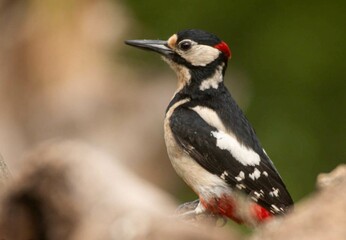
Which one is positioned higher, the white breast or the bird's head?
the bird's head

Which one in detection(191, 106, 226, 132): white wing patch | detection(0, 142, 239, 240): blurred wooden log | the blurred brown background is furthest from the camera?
the blurred brown background

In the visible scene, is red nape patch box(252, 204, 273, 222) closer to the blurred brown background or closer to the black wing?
the black wing

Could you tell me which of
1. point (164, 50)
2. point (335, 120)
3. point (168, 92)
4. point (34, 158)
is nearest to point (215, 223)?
point (164, 50)

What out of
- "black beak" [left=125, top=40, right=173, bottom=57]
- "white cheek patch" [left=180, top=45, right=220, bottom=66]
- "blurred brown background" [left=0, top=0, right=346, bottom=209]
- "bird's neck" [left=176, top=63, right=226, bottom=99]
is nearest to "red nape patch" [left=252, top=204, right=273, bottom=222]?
"bird's neck" [left=176, top=63, right=226, bottom=99]

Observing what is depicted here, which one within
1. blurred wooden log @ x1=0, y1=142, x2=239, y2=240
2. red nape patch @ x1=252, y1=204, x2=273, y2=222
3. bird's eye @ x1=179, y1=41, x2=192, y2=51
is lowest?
red nape patch @ x1=252, y1=204, x2=273, y2=222

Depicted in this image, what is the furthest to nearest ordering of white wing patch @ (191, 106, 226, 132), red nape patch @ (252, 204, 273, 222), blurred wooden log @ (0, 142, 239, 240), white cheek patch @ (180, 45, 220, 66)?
1. white cheek patch @ (180, 45, 220, 66)
2. white wing patch @ (191, 106, 226, 132)
3. red nape patch @ (252, 204, 273, 222)
4. blurred wooden log @ (0, 142, 239, 240)

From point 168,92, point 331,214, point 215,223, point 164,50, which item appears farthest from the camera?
point 168,92

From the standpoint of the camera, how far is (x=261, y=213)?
Answer: 4938 millimetres

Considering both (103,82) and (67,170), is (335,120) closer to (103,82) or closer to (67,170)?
(103,82)

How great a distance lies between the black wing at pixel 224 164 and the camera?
16.3 ft

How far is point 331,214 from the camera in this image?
2967mm

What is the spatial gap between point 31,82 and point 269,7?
Answer: 242cm

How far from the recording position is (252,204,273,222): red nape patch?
4930 mm

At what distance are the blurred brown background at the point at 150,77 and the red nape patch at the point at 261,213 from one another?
3780 millimetres
